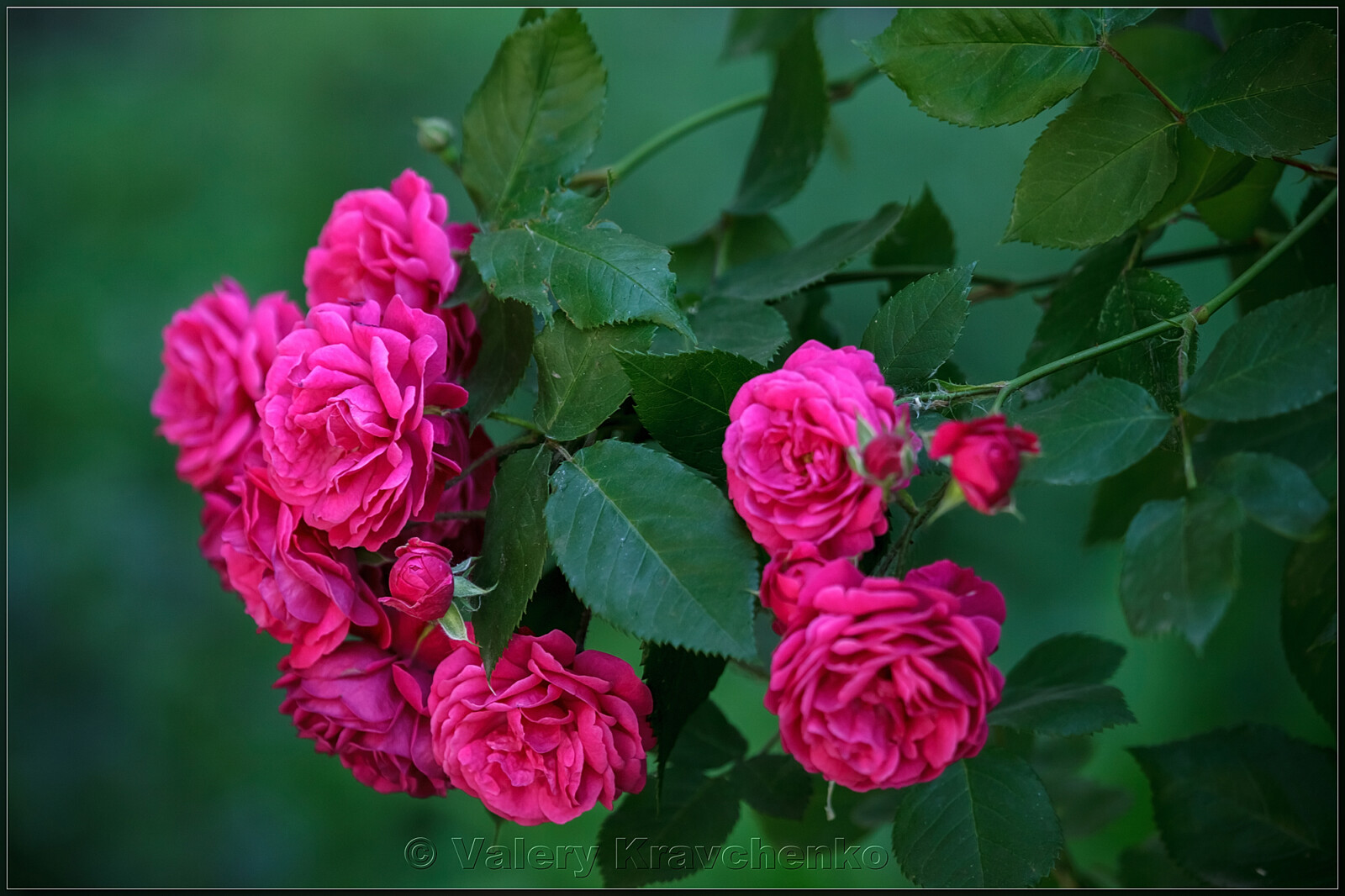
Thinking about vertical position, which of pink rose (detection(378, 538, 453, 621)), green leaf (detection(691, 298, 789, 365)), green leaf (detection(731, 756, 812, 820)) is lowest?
green leaf (detection(731, 756, 812, 820))

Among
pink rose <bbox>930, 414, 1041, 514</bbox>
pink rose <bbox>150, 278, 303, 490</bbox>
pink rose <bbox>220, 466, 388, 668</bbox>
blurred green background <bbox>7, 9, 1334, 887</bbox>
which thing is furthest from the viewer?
blurred green background <bbox>7, 9, 1334, 887</bbox>

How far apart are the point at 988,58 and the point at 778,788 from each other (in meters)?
0.34

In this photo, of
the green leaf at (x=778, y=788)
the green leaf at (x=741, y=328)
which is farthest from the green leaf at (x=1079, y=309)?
the green leaf at (x=778, y=788)

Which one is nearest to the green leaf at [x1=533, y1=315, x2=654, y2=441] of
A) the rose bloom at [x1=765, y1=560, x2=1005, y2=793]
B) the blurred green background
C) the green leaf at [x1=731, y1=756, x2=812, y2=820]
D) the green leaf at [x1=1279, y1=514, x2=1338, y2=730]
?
the rose bloom at [x1=765, y1=560, x2=1005, y2=793]

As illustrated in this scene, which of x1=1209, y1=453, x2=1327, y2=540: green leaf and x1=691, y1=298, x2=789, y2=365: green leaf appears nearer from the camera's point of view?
x1=1209, y1=453, x2=1327, y2=540: green leaf

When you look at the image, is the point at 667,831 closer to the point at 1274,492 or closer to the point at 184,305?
the point at 1274,492

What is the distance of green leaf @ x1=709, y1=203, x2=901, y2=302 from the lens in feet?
1.33

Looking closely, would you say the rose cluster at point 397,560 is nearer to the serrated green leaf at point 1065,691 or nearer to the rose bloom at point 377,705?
the rose bloom at point 377,705

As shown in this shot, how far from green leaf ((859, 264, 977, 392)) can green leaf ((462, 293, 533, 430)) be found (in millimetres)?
136

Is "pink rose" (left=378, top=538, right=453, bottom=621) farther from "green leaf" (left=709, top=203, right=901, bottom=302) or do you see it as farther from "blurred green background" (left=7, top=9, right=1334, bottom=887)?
"blurred green background" (left=7, top=9, right=1334, bottom=887)

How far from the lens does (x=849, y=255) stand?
0.40 metres

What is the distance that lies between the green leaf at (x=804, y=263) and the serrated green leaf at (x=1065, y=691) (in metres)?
0.21

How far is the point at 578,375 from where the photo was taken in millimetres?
342

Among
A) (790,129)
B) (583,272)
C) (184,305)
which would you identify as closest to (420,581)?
(583,272)
